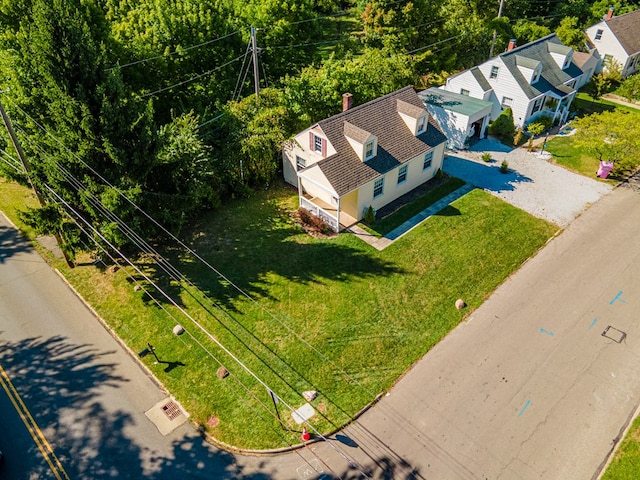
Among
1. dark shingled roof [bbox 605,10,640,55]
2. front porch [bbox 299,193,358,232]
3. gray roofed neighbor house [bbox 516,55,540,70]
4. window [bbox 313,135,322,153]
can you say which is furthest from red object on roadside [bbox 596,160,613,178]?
dark shingled roof [bbox 605,10,640,55]

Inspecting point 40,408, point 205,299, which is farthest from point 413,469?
point 40,408

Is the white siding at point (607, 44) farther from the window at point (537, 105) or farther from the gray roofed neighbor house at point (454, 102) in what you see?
the gray roofed neighbor house at point (454, 102)

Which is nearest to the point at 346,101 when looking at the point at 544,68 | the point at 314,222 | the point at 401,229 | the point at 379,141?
the point at 379,141

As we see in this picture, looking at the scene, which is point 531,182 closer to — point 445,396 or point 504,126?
point 504,126

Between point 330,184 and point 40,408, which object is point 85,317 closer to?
point 40,408

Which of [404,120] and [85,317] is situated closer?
[85,317]

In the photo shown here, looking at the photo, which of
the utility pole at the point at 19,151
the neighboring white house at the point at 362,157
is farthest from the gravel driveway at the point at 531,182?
the utility pole at the point at 19,151
